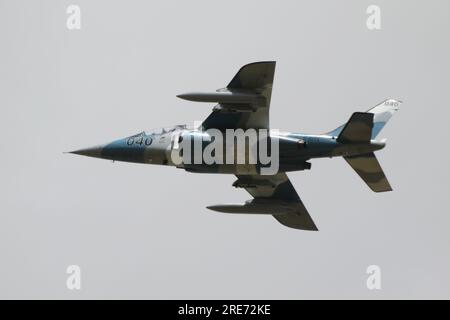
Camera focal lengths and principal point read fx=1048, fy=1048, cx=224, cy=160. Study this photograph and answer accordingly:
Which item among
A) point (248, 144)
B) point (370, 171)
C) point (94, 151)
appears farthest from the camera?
point (94, 151)

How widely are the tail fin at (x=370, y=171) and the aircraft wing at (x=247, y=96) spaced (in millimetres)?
3590

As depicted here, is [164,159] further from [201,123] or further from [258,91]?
[258,91]

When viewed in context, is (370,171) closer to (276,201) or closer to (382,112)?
(382,112)

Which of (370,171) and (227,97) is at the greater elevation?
(227,97)

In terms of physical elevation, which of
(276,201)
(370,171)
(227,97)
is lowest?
(276,201)

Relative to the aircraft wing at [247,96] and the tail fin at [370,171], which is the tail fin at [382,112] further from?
the aircraft wing at [247,96]

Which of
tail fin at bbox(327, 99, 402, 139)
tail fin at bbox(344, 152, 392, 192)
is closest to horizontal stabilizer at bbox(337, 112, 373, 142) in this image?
tail fin at bbox(344, 152, 392, 192)

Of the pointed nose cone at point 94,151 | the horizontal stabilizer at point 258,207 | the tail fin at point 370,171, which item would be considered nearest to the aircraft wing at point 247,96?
the tail fin at point 370,171

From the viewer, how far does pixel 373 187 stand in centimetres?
3959

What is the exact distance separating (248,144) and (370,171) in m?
4.68

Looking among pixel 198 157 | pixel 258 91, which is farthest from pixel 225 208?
pixel 258 91

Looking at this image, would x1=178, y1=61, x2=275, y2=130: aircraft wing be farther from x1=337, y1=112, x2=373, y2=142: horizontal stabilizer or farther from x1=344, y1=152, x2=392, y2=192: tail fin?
x1=344, y1=152, x2=392, y2=192: tail fin

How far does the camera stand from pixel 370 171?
3925cm

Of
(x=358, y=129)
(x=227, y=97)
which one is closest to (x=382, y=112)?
(x=358, y=129)
